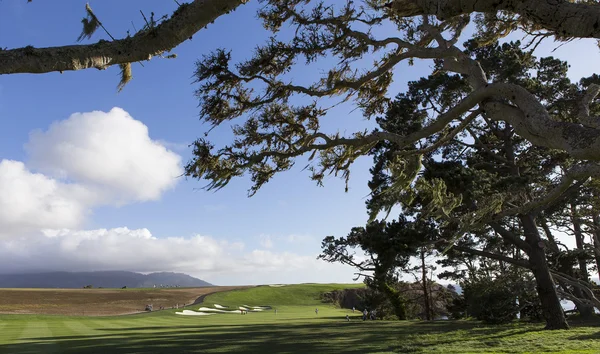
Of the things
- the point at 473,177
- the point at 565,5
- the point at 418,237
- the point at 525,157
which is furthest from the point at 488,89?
the point at 525,157

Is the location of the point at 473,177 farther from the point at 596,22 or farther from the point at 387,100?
the point at 596,22

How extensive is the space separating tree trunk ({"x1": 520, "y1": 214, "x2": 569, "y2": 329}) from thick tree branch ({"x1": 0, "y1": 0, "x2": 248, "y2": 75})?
883 inches

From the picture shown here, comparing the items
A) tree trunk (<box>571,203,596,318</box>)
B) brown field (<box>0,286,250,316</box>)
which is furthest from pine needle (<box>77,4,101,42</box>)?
brown field (<box>0,286,250,316</box>)

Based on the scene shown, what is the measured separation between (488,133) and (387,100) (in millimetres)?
15158

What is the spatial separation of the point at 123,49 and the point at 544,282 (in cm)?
2398

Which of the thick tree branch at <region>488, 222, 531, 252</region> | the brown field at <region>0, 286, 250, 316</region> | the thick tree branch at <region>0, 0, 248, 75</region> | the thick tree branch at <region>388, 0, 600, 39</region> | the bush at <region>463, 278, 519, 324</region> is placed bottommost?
the brown field at <region>0, 286, 250, 316</region>

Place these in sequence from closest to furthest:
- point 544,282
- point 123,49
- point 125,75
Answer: point 123,49
point 125,75
point 544,282

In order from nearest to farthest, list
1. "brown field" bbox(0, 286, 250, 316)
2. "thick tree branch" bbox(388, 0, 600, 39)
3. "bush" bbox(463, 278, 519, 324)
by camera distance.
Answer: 1. "thick tree branch" bbox(388, 0, 600, 39)
2. "bush" bbox(463, 278, 519, 324)
3. "brown field" bbox(0, 286, 250, 316)

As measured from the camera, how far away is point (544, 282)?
70.9 feet

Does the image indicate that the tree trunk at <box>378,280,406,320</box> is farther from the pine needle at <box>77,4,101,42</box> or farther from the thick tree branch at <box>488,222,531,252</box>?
the pine needle at <box>77,4,101,42</box>

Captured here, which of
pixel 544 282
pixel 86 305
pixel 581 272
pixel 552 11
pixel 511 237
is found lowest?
pixel 86 305

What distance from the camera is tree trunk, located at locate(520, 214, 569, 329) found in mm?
20844

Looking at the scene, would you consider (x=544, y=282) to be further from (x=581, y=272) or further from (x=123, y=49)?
(x=123, y=49)

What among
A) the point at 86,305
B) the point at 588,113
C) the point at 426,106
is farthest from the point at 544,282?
the point at 86,305
